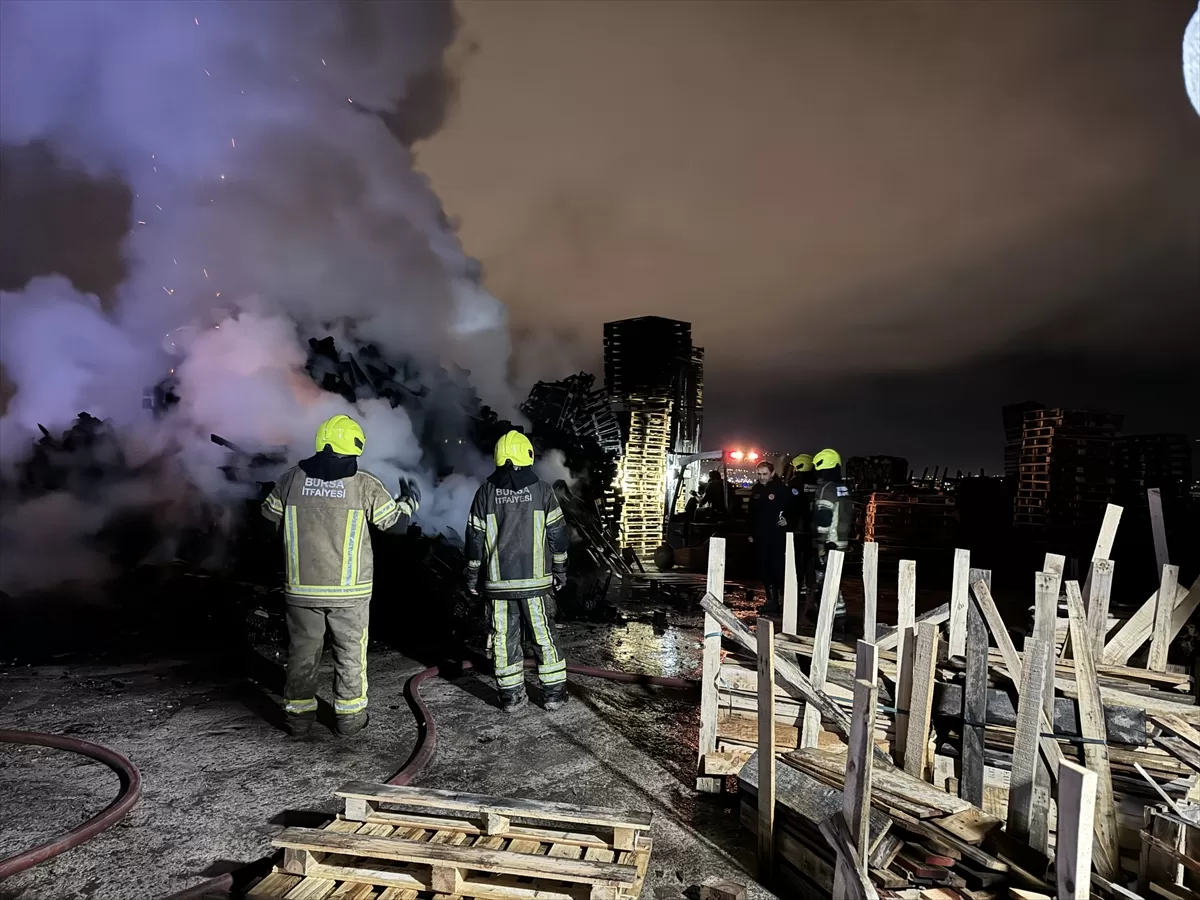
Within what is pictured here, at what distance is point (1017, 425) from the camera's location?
22500 millimetres

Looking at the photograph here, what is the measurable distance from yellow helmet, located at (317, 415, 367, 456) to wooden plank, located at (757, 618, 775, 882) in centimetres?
319

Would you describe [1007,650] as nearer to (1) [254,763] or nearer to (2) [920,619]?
(2) [920,619]

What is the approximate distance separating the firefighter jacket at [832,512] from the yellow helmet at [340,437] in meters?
5.40

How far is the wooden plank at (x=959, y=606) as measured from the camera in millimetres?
4015

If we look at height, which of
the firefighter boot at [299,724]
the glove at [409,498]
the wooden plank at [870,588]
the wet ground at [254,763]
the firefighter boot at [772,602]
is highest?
the glove at [409,498]

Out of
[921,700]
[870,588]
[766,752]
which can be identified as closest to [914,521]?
[870,588]

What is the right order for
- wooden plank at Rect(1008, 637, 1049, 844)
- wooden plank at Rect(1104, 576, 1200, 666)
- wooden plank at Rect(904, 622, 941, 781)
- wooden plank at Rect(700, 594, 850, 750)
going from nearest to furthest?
wooden plank at Rect(1008, 637, 1049, 844) < wooden plank at Rect(904, 622, 941, 781) < wooden plank at Rect(700, 594, 850, 750) < wooden plank at Rect(1104, 576, 1200, 666)

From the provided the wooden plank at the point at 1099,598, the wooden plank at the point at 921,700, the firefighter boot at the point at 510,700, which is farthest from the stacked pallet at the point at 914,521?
the wooden plank at the point at 921,700

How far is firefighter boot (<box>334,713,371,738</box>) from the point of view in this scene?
4754mm

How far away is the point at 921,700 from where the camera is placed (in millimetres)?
3336

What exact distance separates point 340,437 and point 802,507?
280 inches

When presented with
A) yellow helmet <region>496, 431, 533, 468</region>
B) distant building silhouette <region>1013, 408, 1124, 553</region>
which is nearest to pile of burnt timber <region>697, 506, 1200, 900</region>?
yellow helmet <region>496, 431, 533, 468</region>

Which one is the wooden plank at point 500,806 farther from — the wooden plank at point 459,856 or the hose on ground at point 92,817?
the hose on ground at point 92,817

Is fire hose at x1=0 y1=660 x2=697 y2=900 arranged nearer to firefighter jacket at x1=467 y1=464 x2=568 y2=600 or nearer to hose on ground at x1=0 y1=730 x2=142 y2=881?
hose on ground at x1=0 y1=730 x2=142 y2=881
